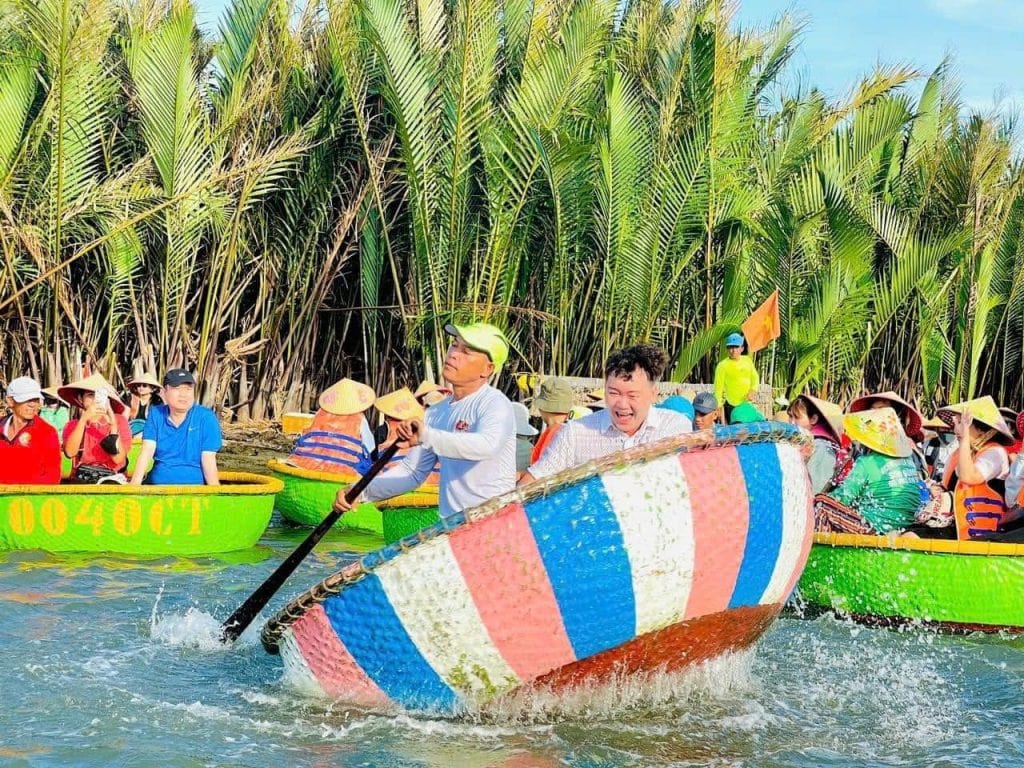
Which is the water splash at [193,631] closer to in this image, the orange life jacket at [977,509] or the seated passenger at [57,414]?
the orange life jacket at [977,509]

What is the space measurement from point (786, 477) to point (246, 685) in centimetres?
254

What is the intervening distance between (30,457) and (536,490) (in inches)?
228

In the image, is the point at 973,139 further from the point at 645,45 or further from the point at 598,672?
the point at 598,672

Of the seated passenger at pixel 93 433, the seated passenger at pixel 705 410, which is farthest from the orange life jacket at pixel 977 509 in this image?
the seated passenger at pixel 93 433

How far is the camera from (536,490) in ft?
15.8

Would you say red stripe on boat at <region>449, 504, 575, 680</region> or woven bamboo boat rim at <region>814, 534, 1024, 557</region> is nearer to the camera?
red stripe on boat at <region>449, 504, 575, 680</region>

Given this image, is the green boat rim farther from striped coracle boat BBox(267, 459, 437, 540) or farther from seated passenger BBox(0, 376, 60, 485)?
seated passenger BBox(0, 376, 60, 485)

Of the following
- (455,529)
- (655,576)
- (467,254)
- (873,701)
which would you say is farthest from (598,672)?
(467,254)

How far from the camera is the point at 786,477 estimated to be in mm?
5336

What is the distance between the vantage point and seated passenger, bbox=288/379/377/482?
37.1 ft

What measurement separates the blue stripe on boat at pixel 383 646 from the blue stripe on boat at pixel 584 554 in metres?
0.58

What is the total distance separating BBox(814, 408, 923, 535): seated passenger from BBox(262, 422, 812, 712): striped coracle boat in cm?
317

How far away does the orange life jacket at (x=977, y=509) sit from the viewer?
26.4ft

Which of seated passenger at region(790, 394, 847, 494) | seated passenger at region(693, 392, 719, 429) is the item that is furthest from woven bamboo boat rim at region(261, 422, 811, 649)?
seated passenger at region(693, 392, 719, 429)
